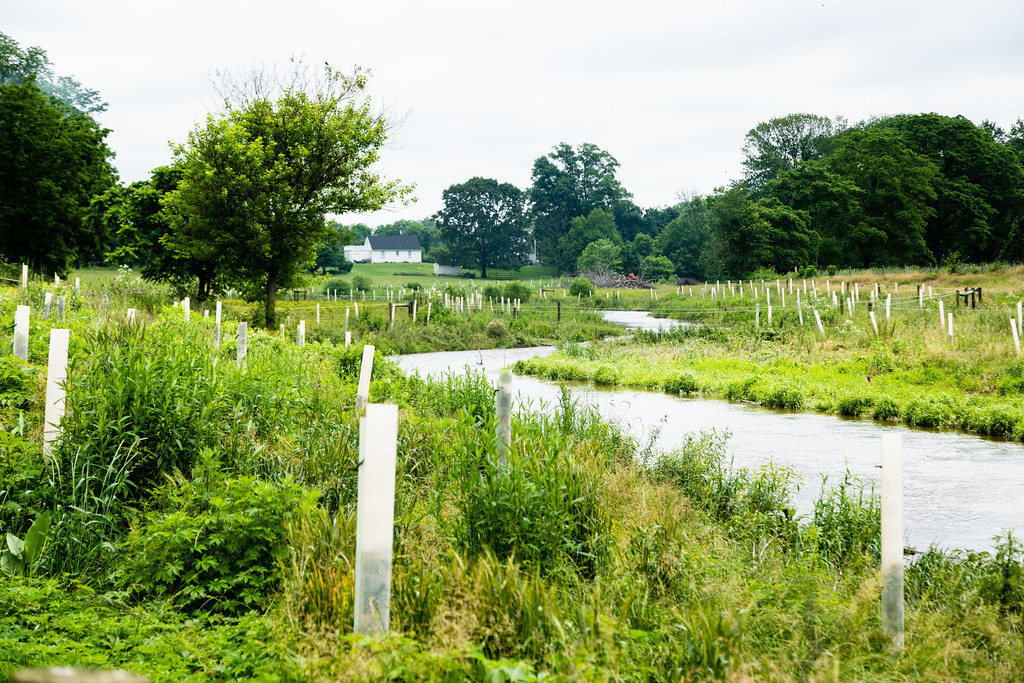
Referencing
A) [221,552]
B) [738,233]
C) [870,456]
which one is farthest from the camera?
[738,233]

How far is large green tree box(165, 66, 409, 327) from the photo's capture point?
28.0m

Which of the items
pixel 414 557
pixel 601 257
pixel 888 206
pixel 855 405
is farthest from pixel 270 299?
pixel 601 257

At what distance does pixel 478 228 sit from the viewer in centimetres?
9750

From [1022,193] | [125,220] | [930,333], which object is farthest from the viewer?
[1022,193]

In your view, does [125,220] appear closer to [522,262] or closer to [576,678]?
[576,678]

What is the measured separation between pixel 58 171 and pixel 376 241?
90651 millimetres

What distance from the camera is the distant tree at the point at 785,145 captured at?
82250mm

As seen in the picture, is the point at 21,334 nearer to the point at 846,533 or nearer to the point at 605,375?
the point at 846,533

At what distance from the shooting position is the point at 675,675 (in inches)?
147

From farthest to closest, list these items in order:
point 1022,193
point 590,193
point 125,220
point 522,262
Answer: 1. point 590,193
2. point 522,262
3. point 1022,193
4. point 125,220

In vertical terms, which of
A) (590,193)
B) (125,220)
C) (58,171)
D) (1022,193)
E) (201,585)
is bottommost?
(201,585)

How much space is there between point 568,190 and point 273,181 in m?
80.2

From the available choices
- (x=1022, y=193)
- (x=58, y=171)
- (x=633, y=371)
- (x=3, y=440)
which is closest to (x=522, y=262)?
(x=1022, y=193)

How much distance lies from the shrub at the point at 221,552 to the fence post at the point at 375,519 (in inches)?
45.4
